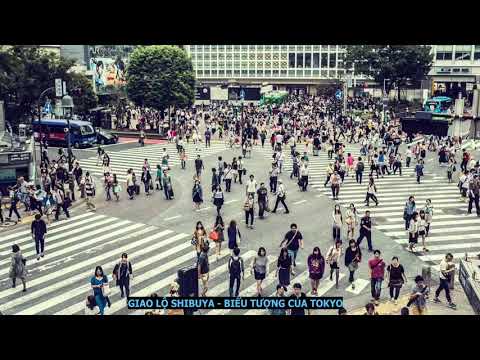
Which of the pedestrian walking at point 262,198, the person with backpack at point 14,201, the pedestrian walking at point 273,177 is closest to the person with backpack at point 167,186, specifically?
the pedestrian walking at point 273,177

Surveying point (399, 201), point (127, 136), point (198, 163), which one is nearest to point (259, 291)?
point (399, 201)

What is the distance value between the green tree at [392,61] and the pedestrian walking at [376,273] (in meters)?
51.0

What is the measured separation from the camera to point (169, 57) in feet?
155

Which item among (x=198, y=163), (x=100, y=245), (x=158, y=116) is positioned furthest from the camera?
(x=158, y=116)

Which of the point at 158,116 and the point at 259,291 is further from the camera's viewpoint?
the point at 158,116

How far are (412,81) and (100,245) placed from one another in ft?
182

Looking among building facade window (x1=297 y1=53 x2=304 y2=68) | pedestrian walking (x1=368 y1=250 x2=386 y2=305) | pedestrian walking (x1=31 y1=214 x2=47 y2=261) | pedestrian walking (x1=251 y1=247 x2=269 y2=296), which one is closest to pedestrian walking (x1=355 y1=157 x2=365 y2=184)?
pedestrian walking (x1=368 y1=250 x2=386 y2=305)

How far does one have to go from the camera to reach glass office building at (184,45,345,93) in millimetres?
84500

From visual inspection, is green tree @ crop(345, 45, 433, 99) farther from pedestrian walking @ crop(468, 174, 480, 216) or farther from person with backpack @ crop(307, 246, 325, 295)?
person with backpack @ crop(307, 246, 325, 295)

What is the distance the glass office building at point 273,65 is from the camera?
84.5 metres

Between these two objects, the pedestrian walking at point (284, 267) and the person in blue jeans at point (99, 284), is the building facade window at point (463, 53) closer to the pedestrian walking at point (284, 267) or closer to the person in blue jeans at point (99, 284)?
the pedestrian walking at point (284, 267)
